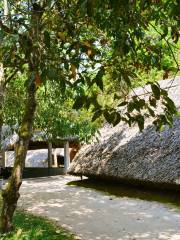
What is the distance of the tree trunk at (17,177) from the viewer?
6.13 meters

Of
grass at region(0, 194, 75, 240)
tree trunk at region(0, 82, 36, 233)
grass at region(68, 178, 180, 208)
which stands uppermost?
tree trunk at region(0, 82, 36, 233)

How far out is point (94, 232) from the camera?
6.99m

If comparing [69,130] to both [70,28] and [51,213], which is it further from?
[70,28]

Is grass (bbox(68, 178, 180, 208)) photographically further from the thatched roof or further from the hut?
the hut

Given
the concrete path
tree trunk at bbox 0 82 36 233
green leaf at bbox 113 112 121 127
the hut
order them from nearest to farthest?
green leaf at bbox 113 112 121 127, tree trunk at bbox 0 82 36 233, the concrete path, the hut

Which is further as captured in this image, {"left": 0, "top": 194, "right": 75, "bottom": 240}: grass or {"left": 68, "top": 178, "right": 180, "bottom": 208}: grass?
{"left": 68, "top": 178, "right": 180, "bottom": 208}: grass

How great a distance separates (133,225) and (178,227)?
753 mm

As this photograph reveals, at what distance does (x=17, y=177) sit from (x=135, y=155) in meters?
5.64

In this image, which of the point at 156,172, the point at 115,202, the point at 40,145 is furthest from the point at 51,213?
the point at 40,145

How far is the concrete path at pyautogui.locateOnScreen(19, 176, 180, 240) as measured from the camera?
686 cm

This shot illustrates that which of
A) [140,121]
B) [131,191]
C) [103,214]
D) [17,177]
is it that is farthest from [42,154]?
[140,121]

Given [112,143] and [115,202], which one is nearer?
[115,202]

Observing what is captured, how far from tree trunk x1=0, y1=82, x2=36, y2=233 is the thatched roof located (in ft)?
13.7

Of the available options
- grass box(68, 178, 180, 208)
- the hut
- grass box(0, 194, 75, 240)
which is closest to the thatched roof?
grass box(68, 178, 180, 208)
